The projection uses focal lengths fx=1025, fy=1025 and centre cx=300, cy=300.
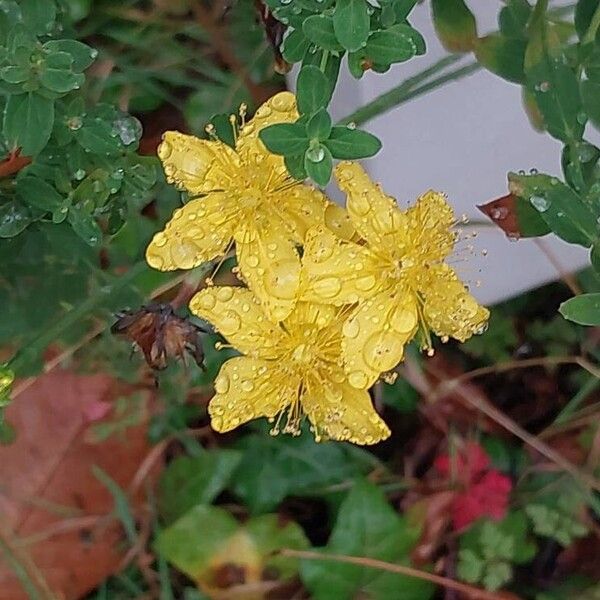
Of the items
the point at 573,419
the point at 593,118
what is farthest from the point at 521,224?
the point at 573,419

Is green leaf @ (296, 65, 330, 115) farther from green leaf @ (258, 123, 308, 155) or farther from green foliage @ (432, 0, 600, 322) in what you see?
green foliage @ (432, 0, 600, 322)

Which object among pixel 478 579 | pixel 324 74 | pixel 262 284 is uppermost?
pixel 324 74

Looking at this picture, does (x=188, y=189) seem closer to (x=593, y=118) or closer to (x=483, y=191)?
(x=593, y=118)

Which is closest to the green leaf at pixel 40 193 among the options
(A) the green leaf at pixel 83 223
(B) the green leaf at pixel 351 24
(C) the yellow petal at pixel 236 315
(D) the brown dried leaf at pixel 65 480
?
(A) the green leaf at pixel 83 223

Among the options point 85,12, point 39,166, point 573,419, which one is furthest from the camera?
point 573,419

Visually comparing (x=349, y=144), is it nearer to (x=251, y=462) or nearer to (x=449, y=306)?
(x=449, y=306)

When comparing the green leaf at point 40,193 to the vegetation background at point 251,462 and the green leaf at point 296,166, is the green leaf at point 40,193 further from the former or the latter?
the vegetation background at point 251,462

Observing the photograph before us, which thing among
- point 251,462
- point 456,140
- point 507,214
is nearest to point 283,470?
point 251,462
